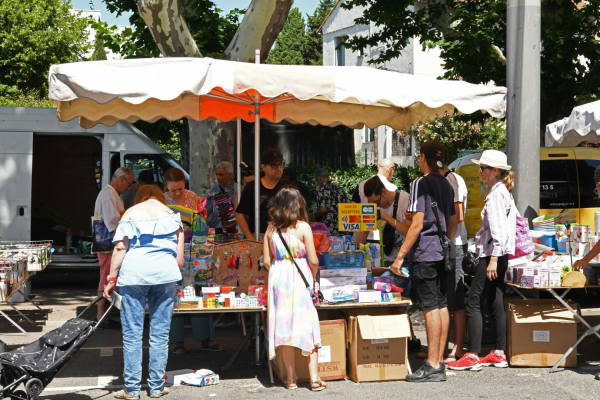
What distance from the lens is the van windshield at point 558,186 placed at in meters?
9.72

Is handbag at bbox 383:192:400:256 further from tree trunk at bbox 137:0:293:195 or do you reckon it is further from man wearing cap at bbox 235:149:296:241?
tree trunk at bbox 137:0:293:195

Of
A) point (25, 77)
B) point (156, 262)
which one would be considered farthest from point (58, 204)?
point (25, 77)

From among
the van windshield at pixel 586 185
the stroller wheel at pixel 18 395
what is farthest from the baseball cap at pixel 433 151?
the van windshield at pixel 586 185

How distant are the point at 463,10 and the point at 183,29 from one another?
240 inches

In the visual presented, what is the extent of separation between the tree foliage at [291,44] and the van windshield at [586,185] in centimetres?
4064

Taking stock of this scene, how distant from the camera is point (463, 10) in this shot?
13.3m

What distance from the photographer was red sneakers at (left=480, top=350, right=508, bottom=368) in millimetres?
5941

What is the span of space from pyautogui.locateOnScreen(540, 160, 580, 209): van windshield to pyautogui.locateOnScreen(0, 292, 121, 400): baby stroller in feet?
23.0

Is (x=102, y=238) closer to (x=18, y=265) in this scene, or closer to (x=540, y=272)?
(x=18, y=265)

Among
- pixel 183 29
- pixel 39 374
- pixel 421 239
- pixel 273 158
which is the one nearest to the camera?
pixel 39 374

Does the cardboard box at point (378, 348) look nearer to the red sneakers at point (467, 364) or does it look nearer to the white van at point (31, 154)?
the red sneakers at point (467, 364)

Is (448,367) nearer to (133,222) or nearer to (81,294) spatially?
(133,222)

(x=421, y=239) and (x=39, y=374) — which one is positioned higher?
(x=421, y=239)

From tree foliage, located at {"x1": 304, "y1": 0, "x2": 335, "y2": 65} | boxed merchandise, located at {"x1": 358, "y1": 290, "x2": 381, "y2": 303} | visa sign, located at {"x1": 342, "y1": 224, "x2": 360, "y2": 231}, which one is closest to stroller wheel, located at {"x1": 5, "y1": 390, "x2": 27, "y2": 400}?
boxed merchandise, located at {"x1": 358, "y1": 290, "x2": 381, "y2": 303}
